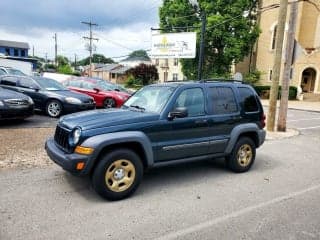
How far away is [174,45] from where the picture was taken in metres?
22.2

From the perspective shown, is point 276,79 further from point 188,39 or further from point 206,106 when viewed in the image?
point 188,39

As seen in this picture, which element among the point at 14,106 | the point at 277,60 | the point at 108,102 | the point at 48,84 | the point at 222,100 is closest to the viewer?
the point at 222,100

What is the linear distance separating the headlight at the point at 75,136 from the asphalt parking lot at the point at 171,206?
0.84m

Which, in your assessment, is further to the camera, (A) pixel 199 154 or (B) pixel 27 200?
(A) pixel 199 154

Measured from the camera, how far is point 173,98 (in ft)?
15.9

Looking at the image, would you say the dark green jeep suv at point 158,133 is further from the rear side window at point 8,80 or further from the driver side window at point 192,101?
the rear side window at point 8,80

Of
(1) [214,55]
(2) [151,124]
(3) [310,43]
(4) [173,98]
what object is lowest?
(2) [151,124]

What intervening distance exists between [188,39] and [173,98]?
57.5 feet

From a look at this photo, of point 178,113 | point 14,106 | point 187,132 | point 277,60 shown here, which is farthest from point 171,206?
point 277,60

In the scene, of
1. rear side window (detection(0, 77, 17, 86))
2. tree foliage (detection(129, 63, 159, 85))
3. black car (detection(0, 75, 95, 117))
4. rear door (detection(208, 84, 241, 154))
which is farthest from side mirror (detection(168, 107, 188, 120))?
tree foliage (detection(129, 63, 159, 85))

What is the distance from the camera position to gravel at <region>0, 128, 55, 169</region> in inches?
224

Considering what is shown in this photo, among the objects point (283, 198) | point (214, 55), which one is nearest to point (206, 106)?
point (283, 198)

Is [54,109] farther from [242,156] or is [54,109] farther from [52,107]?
[242,156]

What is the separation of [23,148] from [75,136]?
312cm
